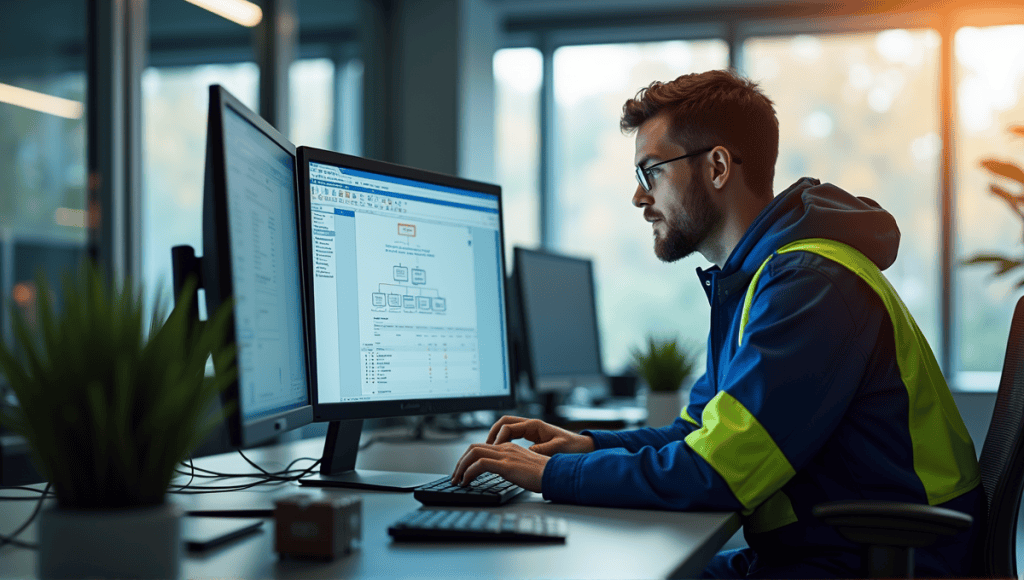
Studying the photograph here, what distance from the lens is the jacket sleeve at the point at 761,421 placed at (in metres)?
1.09

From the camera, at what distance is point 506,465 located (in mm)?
1194

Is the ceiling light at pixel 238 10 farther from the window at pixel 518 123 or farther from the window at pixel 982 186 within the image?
→ the window at pixel 982 186

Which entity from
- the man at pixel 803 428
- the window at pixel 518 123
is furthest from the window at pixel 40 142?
the window at pixel 518 123

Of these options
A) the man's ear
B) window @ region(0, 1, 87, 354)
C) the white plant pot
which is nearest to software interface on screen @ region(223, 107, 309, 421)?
→ the man's ear

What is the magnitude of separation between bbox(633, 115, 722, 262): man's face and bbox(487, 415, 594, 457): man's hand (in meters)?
0.44

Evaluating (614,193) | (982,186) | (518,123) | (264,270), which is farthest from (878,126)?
(264,270)

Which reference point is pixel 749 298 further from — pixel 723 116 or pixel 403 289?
pixel 403 289


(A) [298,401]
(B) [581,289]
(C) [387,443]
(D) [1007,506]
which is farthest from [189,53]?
(D) [1007,506]

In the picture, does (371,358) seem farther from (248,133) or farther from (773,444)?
(773,444)

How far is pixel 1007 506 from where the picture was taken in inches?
48.3

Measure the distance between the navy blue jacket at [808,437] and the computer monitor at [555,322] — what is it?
1.20 m

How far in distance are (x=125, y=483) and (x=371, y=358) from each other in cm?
67

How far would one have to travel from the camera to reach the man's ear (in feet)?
5.08

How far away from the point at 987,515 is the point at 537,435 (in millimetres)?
708
